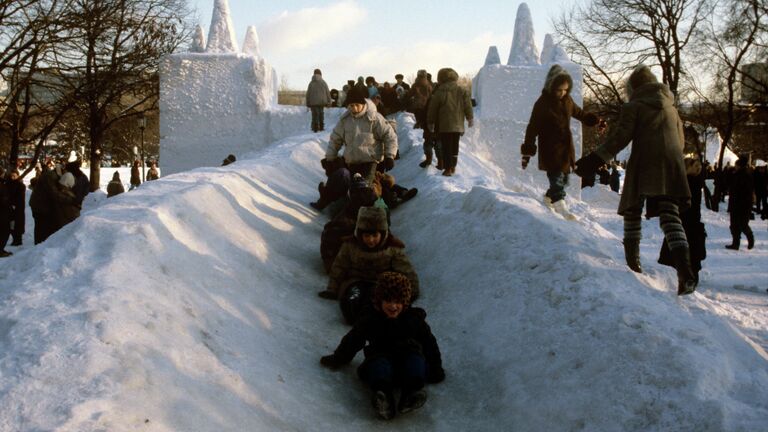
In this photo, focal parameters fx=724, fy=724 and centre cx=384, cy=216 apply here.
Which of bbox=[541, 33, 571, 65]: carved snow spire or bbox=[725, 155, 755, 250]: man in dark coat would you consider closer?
bbox=[725, 155, 755, 250]: man in dark coat

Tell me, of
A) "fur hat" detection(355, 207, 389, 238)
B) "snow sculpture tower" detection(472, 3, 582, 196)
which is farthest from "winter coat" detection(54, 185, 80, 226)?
"snow sculpture tower" detection(472, 3, 582, 196)

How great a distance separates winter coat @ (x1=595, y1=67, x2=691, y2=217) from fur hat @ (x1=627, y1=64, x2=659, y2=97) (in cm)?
4

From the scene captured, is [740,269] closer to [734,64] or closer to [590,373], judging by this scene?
[590,373]

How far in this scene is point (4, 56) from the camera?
742 inches

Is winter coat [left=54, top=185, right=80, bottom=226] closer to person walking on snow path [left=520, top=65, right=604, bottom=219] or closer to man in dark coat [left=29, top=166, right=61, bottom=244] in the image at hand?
man in dark coat [left=29, top=166, right=61, bottom=244]

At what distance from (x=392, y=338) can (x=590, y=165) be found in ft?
7.22

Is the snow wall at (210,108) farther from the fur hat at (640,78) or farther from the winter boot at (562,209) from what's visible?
the fur hat at (640,78)

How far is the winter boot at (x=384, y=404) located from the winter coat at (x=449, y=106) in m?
7.16

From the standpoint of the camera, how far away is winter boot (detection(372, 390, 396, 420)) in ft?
13.2

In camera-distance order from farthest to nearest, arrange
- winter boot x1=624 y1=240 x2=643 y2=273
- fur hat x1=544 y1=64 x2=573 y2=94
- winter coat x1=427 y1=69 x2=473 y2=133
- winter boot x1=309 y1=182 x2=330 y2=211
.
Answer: winter coat x1=427 y1=69 x2=473 y2=133 → winter boot x1=309 y1=182 x2=330 y2=211 → fur hat x1=544 y1=64 x2=573 y2=94 → winter boot x1=624 y1=240 x2=643 y2=273

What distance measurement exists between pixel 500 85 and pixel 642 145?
1434cm

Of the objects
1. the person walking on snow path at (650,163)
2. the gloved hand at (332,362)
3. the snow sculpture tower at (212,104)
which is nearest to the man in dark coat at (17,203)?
the snow sculpture tower at (212,104)

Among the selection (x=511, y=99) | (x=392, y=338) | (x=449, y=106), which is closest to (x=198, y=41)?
(x=511, y=99)

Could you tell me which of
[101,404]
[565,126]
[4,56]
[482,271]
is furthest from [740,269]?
[4,56]
